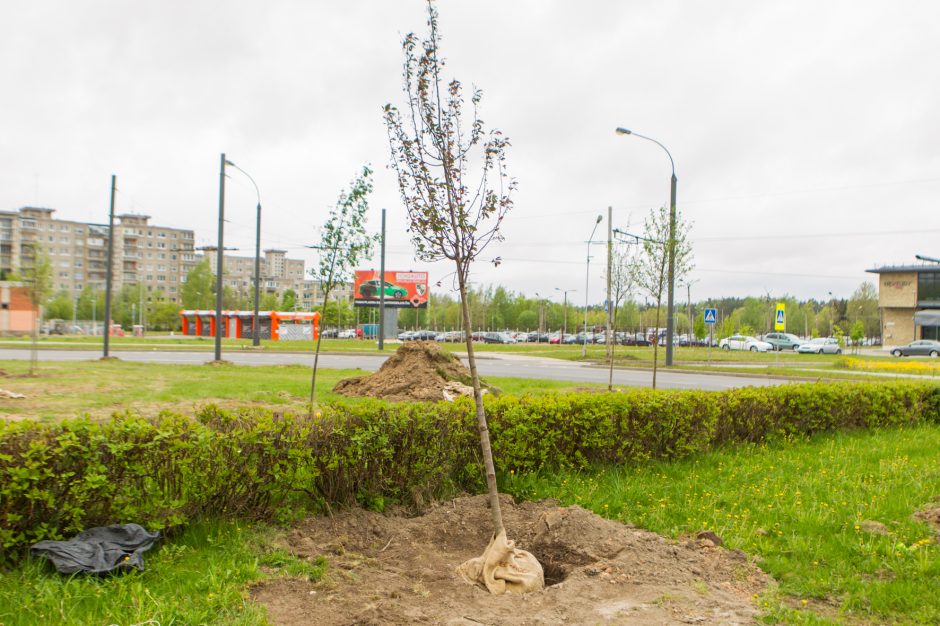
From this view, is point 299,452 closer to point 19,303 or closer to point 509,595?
point 509,595

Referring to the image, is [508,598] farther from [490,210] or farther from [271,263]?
[271,263]

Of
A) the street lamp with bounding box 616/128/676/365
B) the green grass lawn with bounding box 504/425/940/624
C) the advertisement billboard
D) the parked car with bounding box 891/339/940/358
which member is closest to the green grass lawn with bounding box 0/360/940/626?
the green grass lawn with bounding box 504/425/940/624

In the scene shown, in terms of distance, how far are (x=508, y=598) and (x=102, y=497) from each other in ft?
8.73

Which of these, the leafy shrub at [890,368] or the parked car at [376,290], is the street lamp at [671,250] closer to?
the leafy shrub at [890,368]

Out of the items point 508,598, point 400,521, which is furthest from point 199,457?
point 508,598

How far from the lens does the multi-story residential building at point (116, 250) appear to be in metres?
105

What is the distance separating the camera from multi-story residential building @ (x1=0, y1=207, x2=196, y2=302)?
10462 centimetres

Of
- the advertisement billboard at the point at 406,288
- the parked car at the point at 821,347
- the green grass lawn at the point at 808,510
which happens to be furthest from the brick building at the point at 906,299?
the green grass lawn at the point at 808,510

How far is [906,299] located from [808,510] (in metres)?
77.2

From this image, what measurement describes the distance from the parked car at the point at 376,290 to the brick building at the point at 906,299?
5253cm

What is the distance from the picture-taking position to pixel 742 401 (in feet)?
27.3

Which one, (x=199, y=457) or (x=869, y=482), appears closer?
(x=199, y=457)

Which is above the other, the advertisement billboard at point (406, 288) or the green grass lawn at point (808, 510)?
the advertisement billboard at point (406, 288)

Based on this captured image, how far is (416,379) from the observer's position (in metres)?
13.1
